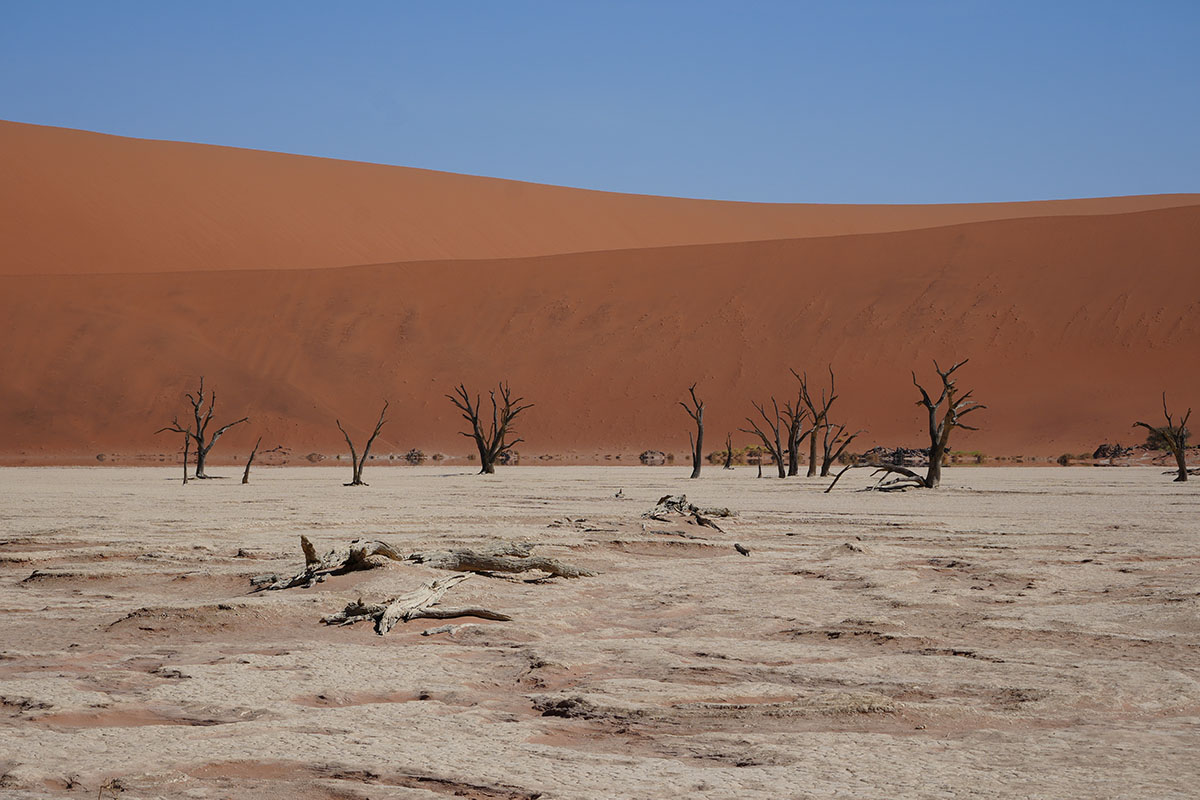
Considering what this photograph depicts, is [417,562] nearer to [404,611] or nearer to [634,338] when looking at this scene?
[404,611]

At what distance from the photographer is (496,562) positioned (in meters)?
8.79

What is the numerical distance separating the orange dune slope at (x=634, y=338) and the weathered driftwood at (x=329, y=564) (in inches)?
1681

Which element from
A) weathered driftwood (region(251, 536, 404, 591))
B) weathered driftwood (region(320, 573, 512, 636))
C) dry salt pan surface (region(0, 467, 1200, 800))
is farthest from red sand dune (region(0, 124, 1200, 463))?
weathered driftwood (region(320, 573, 512, 636))

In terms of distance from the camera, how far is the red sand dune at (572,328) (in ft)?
173

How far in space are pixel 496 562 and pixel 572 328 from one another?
54389 mm

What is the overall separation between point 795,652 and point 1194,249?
6095cm

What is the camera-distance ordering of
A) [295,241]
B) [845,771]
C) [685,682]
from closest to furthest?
1. [845,771]
2. [685,682]
3. [295,241]

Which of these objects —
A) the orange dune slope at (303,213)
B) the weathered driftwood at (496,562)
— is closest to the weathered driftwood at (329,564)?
the weathered driftwood at (496,562)

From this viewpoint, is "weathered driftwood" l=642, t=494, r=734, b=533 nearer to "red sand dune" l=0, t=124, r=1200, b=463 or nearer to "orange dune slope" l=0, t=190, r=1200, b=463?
"red sand dune" l=0, t=124, r=1200, b=463

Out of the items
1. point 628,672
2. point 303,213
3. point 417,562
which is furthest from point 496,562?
point 303,213

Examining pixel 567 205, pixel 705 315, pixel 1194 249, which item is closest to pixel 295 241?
pixel 567 205

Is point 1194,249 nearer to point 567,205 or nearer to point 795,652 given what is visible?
point 567,205

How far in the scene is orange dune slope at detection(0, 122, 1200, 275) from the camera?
2827 inches

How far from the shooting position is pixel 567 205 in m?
94.6
